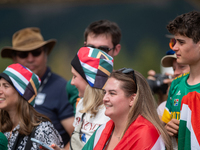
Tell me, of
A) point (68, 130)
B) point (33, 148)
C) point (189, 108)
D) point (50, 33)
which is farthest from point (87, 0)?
point (189, 108)

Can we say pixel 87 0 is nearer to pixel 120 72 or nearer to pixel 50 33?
pixel 50 33

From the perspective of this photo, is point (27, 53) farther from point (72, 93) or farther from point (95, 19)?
point (95, 19)

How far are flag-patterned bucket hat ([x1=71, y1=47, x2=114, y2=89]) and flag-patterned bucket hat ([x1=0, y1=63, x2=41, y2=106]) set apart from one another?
0.52m

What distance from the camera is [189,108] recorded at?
2150mm

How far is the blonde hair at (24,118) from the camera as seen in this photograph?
293 cm

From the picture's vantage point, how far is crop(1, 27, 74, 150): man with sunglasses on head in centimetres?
361

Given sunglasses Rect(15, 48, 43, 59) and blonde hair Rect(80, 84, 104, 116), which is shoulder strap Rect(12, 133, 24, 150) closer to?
blonde hair Rect(80, 84, 104, 116)

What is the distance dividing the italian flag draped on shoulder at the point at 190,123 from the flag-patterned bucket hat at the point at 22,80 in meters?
1.65

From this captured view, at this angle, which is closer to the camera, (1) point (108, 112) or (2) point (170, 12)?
(1) point (108, 112)

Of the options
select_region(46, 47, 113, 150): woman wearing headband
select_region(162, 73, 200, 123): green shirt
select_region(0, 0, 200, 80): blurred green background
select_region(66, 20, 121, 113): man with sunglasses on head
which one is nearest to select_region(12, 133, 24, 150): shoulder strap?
select_region(46, 47, 113, 150): woman wearing headband

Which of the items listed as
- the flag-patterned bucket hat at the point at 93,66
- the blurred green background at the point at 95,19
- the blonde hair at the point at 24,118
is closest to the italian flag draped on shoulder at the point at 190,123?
the flag-patterned bucket hat at the point at 93,66

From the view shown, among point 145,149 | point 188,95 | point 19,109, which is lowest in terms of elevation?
point 19,109

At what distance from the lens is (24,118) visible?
9.86 feet

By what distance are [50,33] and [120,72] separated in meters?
5.28
